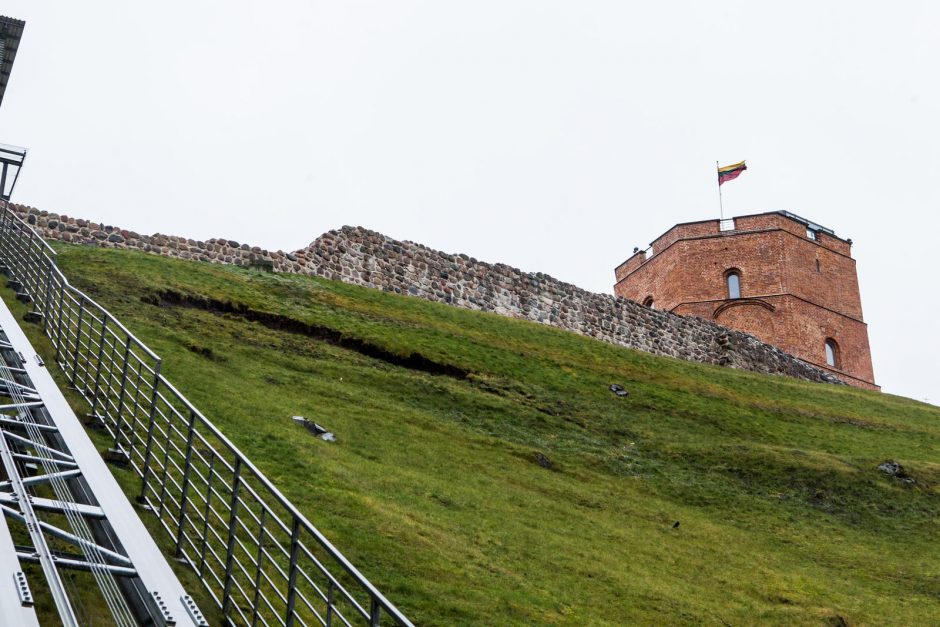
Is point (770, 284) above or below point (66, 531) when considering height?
below

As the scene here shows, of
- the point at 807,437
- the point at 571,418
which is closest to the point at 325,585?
the point at 571,418

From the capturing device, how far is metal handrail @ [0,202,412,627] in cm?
745

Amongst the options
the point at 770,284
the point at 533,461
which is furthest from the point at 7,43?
the point at 770,284

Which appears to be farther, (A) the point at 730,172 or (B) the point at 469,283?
(A) the point at 730,172

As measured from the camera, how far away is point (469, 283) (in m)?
33.6

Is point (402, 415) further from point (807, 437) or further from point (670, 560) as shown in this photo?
point (807, 437)

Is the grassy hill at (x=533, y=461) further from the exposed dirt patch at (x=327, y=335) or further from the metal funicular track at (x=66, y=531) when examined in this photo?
the metal funicular track at (x=66, y=531)

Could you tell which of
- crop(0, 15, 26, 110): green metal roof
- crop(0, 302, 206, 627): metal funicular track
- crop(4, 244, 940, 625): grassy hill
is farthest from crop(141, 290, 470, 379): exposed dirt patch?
crop(0, 302, 206, 627): metal funicular track

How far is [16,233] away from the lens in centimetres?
1923

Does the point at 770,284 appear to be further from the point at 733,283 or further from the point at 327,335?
the point at 327,335

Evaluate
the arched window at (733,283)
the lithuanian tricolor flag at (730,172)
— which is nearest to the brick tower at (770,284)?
the arched window at (733,283)

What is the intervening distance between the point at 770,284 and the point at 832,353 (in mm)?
5366

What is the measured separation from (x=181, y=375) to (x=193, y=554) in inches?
274

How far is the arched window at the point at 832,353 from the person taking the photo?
5333 cm
